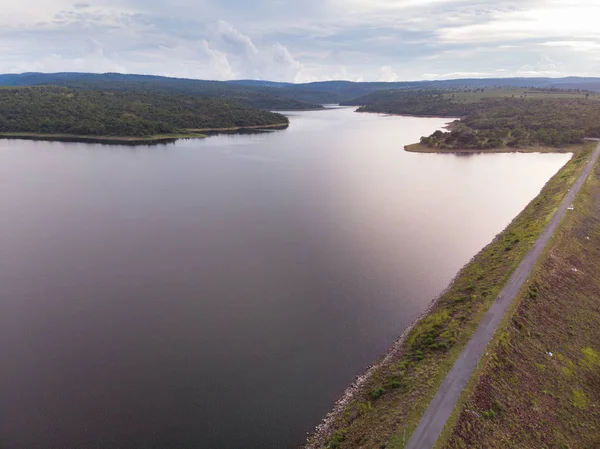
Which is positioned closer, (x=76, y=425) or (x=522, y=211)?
(x=76, y=425)

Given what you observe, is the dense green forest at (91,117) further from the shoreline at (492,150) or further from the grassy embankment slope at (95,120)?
the shoreline at (492,150)

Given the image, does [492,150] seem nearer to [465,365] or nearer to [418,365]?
[465,365]

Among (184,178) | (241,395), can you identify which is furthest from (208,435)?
(184,178)

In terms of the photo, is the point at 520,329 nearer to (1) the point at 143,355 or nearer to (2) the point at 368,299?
(2) the point at 368,299

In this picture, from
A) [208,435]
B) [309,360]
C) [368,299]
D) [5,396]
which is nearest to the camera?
[208,435]

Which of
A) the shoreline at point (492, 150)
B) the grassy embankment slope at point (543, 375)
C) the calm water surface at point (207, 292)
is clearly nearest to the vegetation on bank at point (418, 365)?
the calm water surface at point (207, 292)

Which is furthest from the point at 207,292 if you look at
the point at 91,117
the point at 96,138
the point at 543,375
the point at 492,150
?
the point at 91,117
